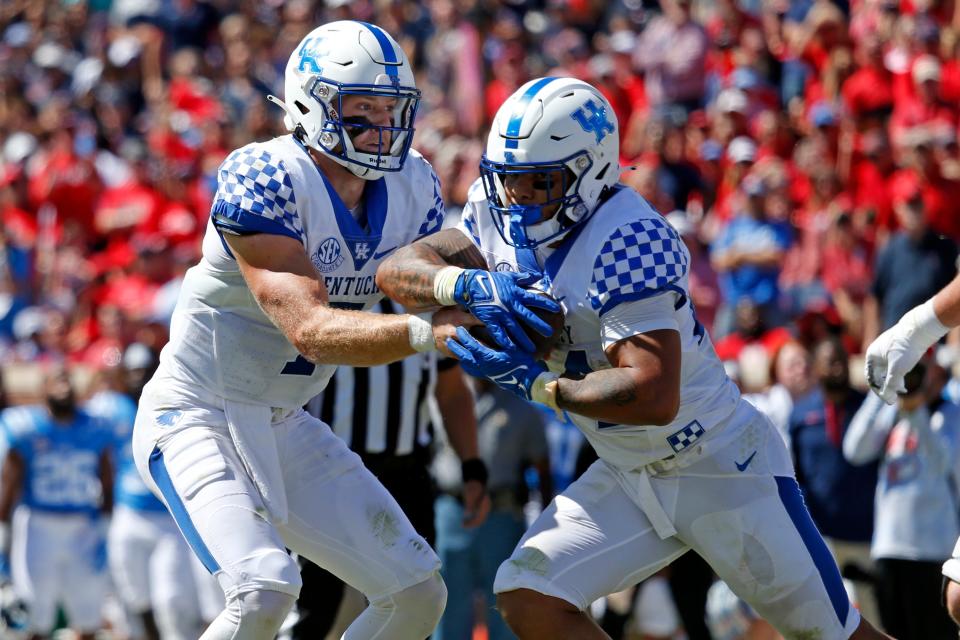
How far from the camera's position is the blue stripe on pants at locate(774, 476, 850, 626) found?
13.5 feet

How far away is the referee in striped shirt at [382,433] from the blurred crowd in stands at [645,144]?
2.01 metres

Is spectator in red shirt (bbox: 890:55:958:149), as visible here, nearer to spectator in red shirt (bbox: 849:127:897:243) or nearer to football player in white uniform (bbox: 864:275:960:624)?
spectator in red shirt (bbox: 849:127:897:243)

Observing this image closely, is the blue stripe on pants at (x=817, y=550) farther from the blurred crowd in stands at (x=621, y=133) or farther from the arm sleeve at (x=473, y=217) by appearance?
the blurred crowd in stands at (x=621, y=133)

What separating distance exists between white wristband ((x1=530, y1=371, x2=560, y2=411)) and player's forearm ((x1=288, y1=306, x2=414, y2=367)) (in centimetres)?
33

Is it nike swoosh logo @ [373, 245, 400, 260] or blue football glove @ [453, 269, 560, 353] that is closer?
blue football glove @ [453, 269, 560, 353]

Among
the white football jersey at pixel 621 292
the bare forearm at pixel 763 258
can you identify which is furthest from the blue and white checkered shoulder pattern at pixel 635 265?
the bare forearm at pixel 763 258

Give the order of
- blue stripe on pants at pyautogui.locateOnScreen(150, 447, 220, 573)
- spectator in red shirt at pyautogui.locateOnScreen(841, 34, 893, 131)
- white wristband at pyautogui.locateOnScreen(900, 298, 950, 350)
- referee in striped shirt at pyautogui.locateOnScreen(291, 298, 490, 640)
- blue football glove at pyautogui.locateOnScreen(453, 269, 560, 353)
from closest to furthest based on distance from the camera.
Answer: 1. blue football glove at pyautogui.locateOnScreen(453, 269, 560, 353)
2. blue stripe on pants at pyautogui.locateOnScreen(150, 447, 220, 573)
3. white wristband at pyautogui.locateOnScreen(900, 298, 950, 350)
4. referee in striped shirt at pyautogui.locateOnScreen(291, 298, 490, 640)
5. spectator in red shirt at pyautogui.locateOnScreen(841, 34, 893, 131)

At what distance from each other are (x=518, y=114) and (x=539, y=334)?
1.95 feet

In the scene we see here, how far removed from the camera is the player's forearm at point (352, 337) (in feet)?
12.6

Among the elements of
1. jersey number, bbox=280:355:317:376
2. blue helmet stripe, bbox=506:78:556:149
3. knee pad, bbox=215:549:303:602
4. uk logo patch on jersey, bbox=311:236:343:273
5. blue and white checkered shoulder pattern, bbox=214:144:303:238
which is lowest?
knee pad, bbox=215:549:303:602

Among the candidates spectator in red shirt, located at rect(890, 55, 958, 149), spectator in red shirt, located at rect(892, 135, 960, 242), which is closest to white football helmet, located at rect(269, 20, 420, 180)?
spectator in red shirt, located at rect(892, 135, 960, 242)

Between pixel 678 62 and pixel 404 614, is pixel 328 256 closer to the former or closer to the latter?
pixel 404 614

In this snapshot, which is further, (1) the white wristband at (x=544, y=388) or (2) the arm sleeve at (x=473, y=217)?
(2) the arm sleeve at (x=473, y=217)

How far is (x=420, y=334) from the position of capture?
3.80 m
